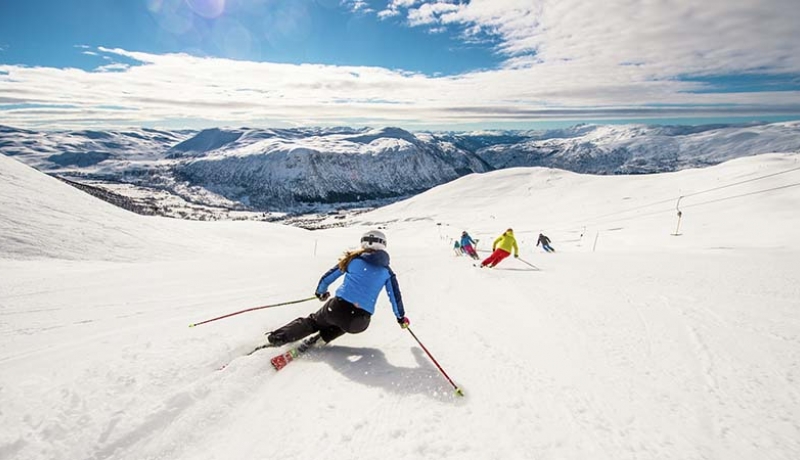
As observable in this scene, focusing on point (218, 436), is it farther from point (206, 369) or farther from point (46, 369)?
point (46, 369)

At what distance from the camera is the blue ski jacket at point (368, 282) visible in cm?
585

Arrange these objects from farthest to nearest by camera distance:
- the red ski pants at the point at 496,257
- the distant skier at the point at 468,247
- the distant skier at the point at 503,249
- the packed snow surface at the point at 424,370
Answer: the distant skier at the point at 468,247
the red ski pants at the point at 496,257
the distant skier at the point at 503,249
the packed snow surface at the point at 424,370

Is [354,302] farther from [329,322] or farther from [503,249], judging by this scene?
[503,249]

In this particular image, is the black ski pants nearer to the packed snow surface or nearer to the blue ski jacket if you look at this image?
the blue ski jacket

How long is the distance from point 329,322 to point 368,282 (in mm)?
865

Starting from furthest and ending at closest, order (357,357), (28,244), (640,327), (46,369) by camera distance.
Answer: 1. (28,244)
2. (640,327)
3. (357,357)
4. (46,369)

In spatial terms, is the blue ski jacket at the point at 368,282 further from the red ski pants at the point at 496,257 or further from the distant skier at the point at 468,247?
the distant skier at the point at 468,247

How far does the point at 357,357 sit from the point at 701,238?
103ft

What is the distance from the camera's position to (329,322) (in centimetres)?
580

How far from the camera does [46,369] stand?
4613mm

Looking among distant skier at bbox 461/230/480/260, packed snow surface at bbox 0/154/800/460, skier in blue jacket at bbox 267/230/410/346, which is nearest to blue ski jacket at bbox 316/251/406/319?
skier in blue jacket at bbox 267/230/410/346

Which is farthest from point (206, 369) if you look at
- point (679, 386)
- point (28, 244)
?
point (28, 244)

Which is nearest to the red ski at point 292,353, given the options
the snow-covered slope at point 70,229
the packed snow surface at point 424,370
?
the packed snow surface at point 424,370

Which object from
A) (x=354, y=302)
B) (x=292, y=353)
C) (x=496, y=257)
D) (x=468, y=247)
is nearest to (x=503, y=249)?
(x=496, y=257)
